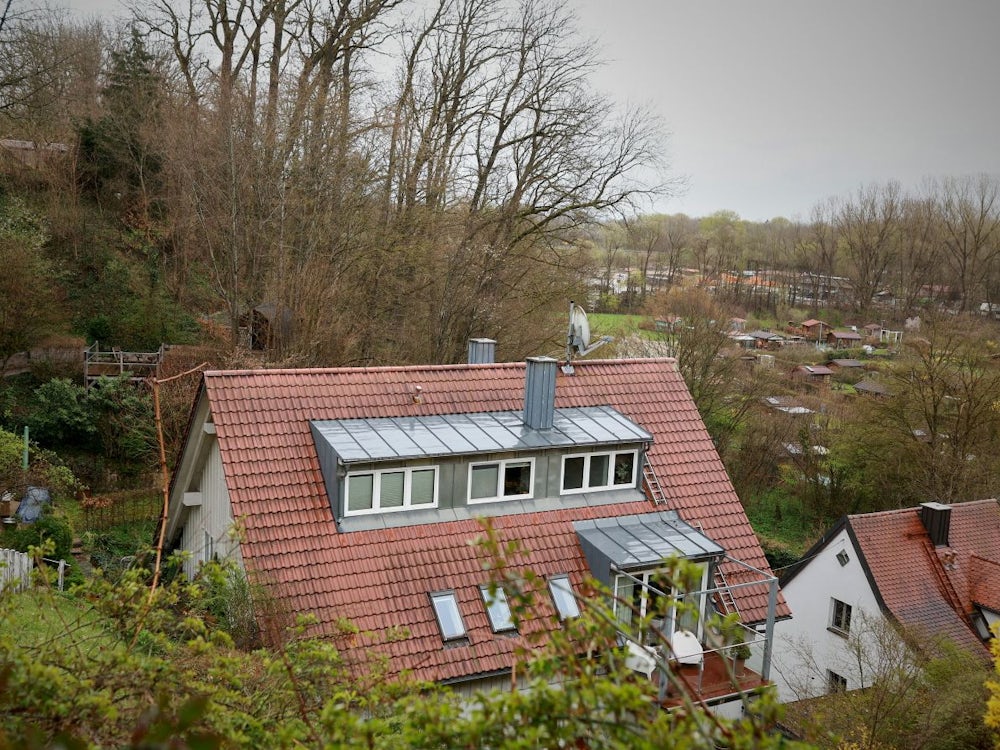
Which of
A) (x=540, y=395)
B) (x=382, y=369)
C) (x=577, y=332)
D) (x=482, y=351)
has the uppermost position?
(x=577, y=332)

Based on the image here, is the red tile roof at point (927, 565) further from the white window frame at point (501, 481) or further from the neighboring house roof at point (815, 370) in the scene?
the neighboring house roof at point (815, 370)

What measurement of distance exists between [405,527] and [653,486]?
451cm

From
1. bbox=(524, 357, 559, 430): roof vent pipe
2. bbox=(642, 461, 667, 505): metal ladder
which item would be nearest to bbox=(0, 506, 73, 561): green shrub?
bbox=(524, 357, 559, 430): roof vent pipe

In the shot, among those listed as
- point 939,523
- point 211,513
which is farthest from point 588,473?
point 939,523

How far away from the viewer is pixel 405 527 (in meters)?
12.3

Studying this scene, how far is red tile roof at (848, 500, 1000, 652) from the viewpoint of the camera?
18.3 m

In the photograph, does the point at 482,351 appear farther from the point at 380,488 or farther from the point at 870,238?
the point at 870,238

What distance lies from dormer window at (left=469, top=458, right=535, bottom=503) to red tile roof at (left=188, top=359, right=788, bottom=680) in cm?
47

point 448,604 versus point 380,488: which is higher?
point 380,488

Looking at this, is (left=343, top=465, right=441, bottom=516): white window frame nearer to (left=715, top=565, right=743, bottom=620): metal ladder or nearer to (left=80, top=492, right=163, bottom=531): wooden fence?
(left=715, top=565, right=743, bottom=620): metal ladder

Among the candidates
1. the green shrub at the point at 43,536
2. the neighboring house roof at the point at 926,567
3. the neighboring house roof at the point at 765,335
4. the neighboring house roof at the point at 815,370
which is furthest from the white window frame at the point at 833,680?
the neighboring house roof at the point at 765,335

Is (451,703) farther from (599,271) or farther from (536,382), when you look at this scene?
(599,271)

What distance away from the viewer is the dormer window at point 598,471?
1376 cm

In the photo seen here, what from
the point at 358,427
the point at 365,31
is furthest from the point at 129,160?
the point at 358,427
